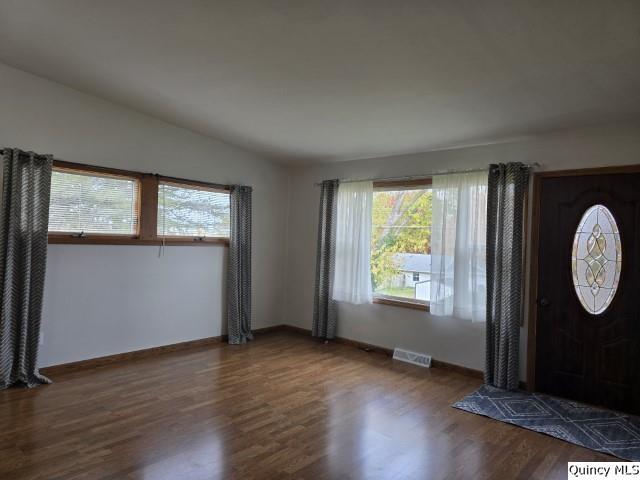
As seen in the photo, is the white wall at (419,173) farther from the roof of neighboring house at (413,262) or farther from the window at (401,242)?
the roof of neighboring house at (413,262)

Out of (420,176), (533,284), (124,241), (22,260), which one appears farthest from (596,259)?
(22,260)

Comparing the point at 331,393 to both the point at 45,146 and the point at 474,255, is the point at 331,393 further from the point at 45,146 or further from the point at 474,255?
the point at 45,146

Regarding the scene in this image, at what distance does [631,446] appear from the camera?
9.21 ft

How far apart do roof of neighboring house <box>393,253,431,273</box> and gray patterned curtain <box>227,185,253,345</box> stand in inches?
75.4

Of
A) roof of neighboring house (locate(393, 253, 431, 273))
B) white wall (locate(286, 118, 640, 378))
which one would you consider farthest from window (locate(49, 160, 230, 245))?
roof of neighboring house (locate(393, 253, 431, 273))

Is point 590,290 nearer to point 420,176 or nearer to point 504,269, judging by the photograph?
point 504,269

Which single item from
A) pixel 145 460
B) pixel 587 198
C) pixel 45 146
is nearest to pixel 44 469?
pixel 145 460

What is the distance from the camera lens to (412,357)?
468 centimetres

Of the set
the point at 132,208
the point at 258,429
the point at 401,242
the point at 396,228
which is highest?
the point at 132,208

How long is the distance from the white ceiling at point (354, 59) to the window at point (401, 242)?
821 millimetres

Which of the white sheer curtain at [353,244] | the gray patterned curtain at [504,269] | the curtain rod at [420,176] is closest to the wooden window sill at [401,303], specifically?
the white sheer curtain at [353,244]

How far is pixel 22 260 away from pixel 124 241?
931 mm

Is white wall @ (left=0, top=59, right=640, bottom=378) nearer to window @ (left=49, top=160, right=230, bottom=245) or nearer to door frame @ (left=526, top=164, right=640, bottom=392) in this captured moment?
window @ (left=49, top=160, right=230, bottom=245)

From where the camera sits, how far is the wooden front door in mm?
3387
